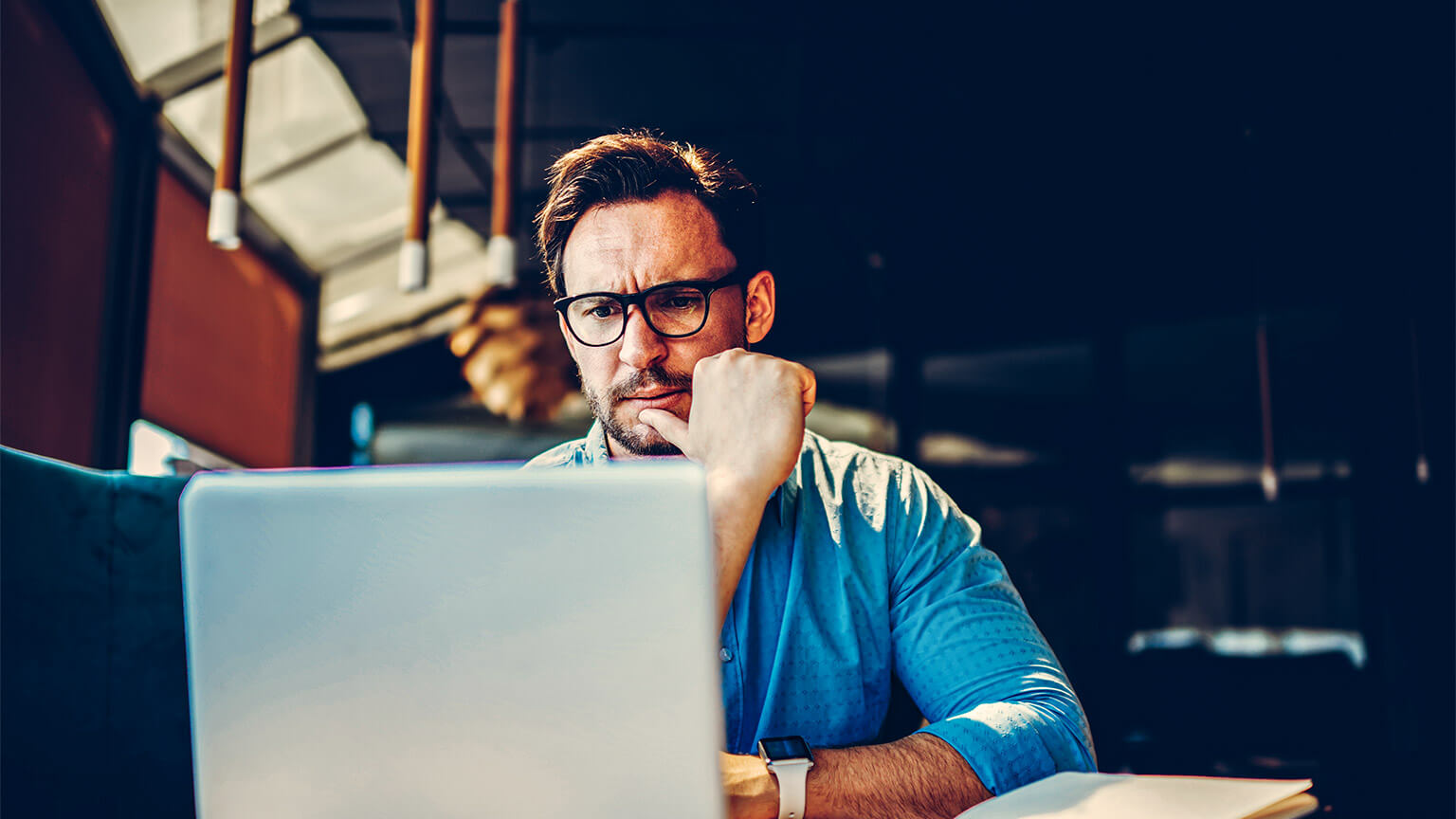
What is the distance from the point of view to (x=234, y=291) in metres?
4.61

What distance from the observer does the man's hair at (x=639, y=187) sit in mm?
1710

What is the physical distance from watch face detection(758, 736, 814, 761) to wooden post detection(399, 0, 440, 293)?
159 centimetres

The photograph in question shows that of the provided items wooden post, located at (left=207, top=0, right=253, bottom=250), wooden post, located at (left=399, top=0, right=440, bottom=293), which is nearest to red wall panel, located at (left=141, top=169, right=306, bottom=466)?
wooden post, located at (left=207, top=0, right=253, bottom=250)

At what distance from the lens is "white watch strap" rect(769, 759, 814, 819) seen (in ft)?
2.96

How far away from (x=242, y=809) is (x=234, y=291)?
451 cm

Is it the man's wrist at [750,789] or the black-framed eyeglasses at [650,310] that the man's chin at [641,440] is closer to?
the black-framed eyeglasses at [650,310]

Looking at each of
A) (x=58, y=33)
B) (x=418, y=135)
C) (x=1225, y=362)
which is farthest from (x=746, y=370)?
(x=1225, y=362)

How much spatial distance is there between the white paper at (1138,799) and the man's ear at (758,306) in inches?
42.0

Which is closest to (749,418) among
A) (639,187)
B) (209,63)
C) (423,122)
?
(639,187)

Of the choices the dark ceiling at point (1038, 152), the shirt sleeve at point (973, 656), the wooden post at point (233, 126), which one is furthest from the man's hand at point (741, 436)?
the dark ceiling at point (1038, 152)

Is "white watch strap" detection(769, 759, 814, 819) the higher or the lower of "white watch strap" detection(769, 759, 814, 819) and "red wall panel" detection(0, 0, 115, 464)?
the lower

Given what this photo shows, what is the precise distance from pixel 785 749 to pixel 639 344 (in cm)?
82

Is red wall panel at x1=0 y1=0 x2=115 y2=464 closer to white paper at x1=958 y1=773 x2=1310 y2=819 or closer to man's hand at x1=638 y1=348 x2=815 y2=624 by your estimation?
man's hand at x1=638 y1=348 x2=815 y2=624

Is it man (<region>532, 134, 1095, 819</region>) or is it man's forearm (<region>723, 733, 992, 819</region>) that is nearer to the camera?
man's forearm (<region>723, 733, 992, 819</region>)
